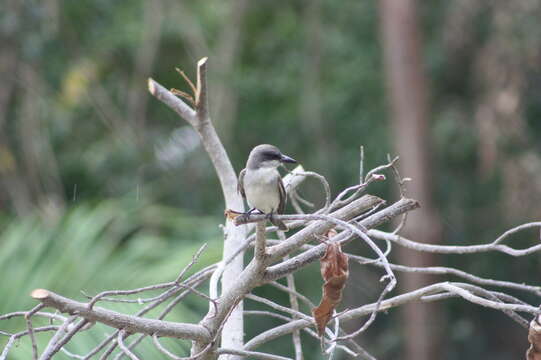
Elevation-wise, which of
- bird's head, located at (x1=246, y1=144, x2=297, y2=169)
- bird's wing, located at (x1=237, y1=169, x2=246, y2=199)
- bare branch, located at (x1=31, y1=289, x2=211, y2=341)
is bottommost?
bare branch, located at (x1=31, y1=289, x2=211, y2=341)

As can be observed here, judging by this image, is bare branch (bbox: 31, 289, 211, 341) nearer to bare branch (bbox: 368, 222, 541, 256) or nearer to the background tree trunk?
Answer: bare branch (bbox: 368, 222, 541, 256)

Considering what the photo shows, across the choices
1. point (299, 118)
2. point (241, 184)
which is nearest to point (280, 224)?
point (241, 184)

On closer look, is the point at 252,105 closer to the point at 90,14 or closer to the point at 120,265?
the point at 90,14

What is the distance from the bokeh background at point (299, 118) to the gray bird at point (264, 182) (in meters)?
2.63

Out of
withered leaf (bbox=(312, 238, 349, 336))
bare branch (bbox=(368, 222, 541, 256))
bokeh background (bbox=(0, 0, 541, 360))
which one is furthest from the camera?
bokeh background (bbox=(0, 0, 541, 360))

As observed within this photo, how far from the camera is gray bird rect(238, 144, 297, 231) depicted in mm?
2758

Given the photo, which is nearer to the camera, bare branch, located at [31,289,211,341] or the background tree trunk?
bare branch, located at [31,289,211,341]

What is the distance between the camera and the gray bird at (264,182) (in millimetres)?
2758

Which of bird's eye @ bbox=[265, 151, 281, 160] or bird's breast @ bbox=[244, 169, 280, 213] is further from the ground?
bird's eye @ bbox=[265, 151, 281, 160]

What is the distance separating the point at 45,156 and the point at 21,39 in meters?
1.16

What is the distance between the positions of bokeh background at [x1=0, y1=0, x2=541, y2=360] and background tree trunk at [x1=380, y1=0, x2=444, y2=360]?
0.07 feet

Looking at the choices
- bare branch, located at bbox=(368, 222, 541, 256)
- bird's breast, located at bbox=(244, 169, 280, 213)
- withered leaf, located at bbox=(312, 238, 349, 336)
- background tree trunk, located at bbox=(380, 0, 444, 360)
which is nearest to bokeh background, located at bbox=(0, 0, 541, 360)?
background tree trunk, located at bbox=(380, 0, 444, 360)

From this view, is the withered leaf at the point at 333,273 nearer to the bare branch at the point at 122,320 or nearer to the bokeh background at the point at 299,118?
the bare branch at the point at 122,320

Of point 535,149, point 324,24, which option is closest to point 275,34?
point 324,24
